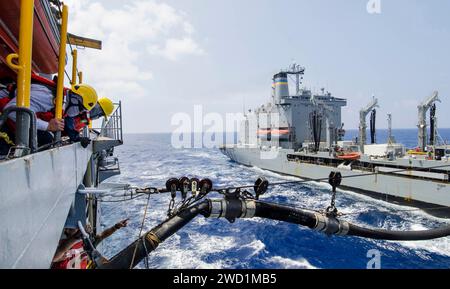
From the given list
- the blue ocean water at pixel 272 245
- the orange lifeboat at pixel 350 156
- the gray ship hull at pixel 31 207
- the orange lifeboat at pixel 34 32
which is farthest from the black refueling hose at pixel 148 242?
the orange lifeboat at pixel 350 156

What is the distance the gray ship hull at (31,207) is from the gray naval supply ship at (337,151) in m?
6.72

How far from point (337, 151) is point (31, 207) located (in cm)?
2935

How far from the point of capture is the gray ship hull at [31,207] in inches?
60.3

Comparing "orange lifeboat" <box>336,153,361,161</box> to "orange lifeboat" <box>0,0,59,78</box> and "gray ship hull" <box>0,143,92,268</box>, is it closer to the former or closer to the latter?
"orange lifeboat" <box>0,0,59,78</box>

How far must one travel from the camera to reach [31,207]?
194 centimetres

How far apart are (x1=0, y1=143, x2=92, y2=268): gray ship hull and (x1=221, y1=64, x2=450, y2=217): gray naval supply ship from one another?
6.72m

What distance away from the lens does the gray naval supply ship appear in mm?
20141

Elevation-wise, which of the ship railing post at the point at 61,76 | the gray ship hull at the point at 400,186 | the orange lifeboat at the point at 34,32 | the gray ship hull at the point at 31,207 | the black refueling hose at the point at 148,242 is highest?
the orange lifeboat at the point at 34,32

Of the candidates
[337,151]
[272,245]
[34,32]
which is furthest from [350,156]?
[34,32]

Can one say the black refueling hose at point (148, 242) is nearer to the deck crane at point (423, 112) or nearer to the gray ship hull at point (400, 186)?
the gray ship hull at point (400, 186)

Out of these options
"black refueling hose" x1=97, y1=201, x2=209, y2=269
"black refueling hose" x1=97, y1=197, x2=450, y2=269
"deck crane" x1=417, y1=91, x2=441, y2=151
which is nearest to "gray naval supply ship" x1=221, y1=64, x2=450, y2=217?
"deck crane" x1=417, y1=91, x2=441, y2=151

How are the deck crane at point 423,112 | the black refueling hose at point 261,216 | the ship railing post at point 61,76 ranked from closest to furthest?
the ship railing post at point 61,76
the black refueling hose at point 261,216
the deck crane at point 423,112
